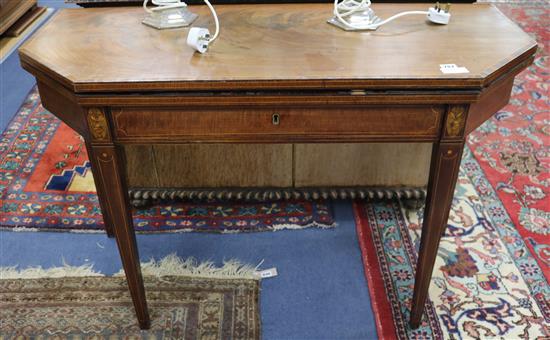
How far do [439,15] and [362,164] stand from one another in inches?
25.4

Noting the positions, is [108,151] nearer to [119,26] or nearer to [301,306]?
[119,26]

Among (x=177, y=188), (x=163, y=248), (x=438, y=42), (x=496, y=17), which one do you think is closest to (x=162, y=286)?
(x=163, y=248)

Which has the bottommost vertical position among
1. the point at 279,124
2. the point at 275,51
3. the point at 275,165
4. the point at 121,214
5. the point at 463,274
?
the point at 463,274

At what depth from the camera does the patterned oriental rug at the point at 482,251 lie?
1.56 m

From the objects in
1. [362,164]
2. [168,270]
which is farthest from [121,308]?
[362,164]

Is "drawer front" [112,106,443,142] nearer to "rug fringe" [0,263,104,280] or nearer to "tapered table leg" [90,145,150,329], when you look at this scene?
"tapered table leg" [90,145,150,329]

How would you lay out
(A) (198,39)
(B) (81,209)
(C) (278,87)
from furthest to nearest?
1. (B) (81,209)
2. (A) (198,39)
3. (C) (278,87)

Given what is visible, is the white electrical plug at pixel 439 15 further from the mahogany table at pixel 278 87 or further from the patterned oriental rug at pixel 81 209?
the patterned oriental rug at pixel 81 209

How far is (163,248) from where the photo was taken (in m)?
1.83

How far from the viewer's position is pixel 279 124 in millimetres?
1154

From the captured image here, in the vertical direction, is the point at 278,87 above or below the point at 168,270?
above

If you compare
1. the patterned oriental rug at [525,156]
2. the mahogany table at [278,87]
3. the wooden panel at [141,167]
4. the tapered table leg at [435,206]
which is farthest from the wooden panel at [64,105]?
the patterned oriental rug at [525,156]

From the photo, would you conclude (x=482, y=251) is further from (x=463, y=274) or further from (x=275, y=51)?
(x=275, y=51)

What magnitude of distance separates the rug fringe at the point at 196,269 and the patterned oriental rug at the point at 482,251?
41cm
